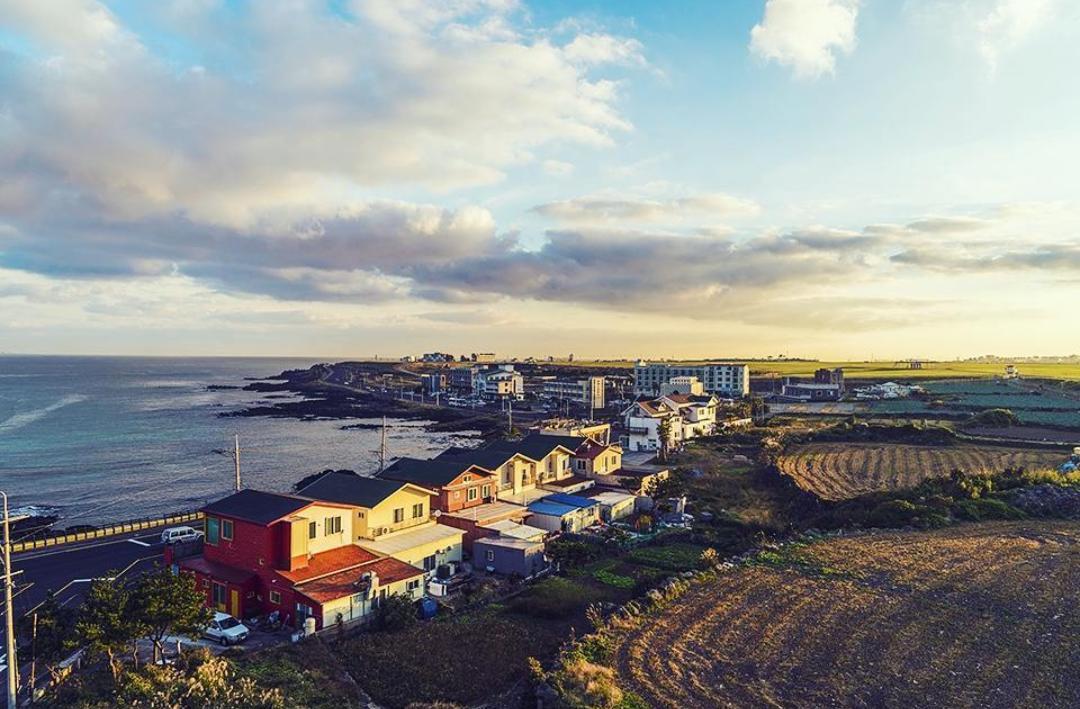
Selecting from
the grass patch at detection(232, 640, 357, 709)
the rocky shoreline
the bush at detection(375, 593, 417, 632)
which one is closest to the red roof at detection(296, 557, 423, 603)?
the bush at detection(375, 593, 417, 632)

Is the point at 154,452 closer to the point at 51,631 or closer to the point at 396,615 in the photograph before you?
the point at 51,631

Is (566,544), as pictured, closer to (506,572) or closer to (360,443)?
(506,572)

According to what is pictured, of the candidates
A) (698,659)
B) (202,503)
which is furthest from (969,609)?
(202,503)

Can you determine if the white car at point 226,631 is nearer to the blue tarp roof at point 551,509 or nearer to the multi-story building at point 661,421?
the blue tarp roof at point 551,509

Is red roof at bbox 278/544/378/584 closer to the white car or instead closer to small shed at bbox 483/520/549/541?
the white car

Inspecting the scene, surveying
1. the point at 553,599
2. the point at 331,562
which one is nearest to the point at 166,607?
the point at 331,562
